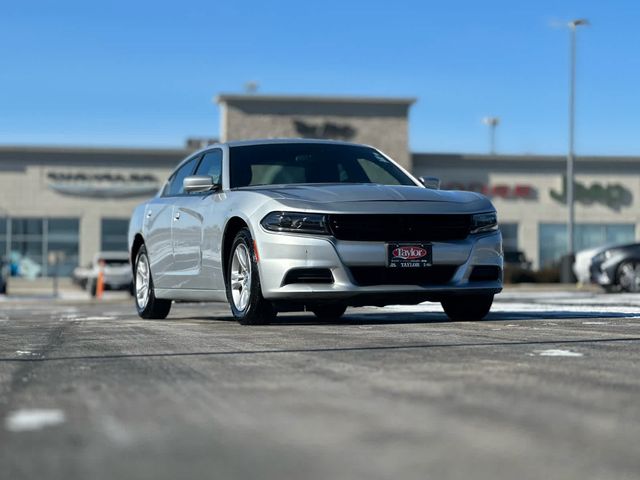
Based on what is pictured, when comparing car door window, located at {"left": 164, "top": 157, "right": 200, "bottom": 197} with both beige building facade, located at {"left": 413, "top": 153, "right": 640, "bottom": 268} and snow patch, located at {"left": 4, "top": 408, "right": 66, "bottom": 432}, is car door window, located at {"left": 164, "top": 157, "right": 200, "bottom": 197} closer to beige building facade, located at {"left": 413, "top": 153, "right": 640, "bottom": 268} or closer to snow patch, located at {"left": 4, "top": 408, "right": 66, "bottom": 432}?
snow patch, located at {"left": 4, "top": 408, "right": 66, "bottom": 432}

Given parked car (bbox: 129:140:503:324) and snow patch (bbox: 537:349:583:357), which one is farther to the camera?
parked car (bbox: 129:140:503:324)

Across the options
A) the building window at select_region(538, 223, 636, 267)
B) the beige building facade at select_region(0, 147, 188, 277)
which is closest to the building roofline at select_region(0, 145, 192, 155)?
the beige building facade at select_region(0, 147, 188, 277)

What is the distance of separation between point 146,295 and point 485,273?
12.0ft

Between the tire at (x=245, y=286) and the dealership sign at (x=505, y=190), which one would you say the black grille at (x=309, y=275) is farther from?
the dealership sign at (x=505, y=190)

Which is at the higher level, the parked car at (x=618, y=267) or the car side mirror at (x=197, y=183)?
the car side mirror at (x=197, y=183)

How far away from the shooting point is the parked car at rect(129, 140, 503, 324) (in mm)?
8312

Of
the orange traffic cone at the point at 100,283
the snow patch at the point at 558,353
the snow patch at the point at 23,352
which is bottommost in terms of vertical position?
the orange traffic cone at the point at 100,283

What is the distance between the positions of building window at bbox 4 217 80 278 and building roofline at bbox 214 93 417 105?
31.6 feet

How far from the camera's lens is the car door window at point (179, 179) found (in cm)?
1073

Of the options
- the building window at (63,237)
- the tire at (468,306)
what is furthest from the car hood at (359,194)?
the building window at (63,237)

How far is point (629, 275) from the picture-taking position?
21875mm

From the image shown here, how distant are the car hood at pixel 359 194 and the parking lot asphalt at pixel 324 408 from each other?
175 cm

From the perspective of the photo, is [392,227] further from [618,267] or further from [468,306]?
[618,267]

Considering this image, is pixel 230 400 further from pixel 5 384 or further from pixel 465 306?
pixel 465 306
